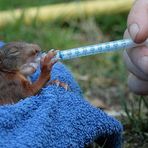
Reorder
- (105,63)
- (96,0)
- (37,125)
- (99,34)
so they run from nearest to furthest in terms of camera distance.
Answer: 1. (37,125)
2. (105,63)
3. (99,34)
4. (96,0)

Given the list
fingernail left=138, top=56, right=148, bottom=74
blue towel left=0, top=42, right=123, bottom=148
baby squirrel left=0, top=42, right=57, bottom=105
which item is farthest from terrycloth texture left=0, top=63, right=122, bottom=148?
fingernail left=138, top=56, right=148, bottom=74

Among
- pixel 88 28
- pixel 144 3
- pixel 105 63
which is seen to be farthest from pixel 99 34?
pixel 144 3

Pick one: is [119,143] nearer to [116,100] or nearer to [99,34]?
[116,100]

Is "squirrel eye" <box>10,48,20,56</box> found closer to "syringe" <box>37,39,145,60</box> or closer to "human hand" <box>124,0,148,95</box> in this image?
"syringe" <box>37,39,145,60</box>

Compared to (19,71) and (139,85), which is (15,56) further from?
(139,85)

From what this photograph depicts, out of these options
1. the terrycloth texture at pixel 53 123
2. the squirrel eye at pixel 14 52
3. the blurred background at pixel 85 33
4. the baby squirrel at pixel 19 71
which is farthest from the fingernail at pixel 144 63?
the blurred background at pixel 85 33

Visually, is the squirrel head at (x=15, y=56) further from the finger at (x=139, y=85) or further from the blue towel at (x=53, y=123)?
the finger at (x=139, y=85)
